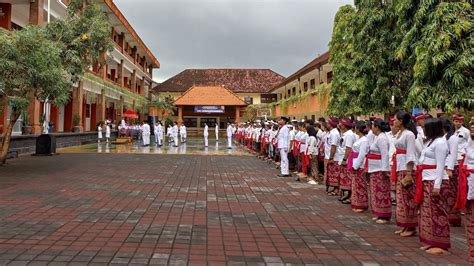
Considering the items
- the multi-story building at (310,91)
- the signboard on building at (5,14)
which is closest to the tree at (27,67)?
the signboard on building at (5,14)

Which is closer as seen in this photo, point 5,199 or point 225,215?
point 225,215

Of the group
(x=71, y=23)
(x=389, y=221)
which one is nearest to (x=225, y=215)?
(x=389, y=221)

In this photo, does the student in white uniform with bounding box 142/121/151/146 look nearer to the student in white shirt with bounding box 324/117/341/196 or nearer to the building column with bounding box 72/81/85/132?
the building column with bounding box 72/81/85/132

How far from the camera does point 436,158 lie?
4594 millimetres

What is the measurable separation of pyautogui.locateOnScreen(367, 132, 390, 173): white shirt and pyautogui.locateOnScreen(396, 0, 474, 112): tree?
3403mm

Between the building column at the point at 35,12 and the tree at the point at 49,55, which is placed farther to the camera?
the building column at the point at 35,12

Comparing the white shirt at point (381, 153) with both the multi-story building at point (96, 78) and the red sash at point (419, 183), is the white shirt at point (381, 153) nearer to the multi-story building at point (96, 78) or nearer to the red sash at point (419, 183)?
the red sash at point (419, 183)

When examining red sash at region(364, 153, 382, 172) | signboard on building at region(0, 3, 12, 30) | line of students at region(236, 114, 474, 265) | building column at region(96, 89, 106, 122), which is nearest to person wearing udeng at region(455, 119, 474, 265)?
line of students at region(236, 114, 474, 265)

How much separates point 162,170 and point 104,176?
2113 millimetres

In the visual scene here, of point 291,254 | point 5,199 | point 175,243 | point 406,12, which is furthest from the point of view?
point 406,12

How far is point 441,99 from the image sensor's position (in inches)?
349

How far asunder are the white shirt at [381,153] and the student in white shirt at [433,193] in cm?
141

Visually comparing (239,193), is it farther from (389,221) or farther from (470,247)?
(470,247)

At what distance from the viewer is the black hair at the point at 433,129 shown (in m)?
4.70
